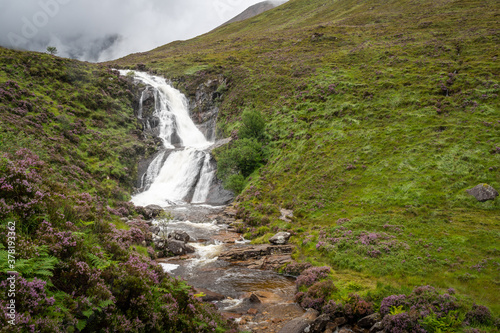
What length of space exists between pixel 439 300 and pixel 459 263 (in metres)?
4.92

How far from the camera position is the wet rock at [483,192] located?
67.1ft

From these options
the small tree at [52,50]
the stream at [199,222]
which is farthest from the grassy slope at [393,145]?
the small tree at [52,50]

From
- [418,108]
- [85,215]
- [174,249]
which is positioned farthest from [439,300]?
[418,108]

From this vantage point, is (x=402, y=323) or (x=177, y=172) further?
(x=177, y=172)

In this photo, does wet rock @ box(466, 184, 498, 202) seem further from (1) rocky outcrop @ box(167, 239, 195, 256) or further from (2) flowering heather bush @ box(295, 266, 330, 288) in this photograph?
(1) rocky outcrop @ box(167, 239, 195, 256)

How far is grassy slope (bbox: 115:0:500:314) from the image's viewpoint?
56.9ft

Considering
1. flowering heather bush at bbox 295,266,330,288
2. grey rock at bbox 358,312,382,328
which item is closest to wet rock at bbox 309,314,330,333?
grey rock at bbox 358,312,382,328

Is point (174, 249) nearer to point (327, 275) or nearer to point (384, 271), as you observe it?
point (327, 275)

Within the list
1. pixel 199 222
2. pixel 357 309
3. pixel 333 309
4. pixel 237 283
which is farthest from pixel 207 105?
pixel 357 309

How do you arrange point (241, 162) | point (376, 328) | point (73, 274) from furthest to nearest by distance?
point (241, 162) < point (376, 328) < point (73, 274)

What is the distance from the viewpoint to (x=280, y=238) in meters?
22.9

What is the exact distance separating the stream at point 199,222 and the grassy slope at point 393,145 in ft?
15.8

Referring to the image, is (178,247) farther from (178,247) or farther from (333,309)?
(333,309)

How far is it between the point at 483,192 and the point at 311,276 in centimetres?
1656
